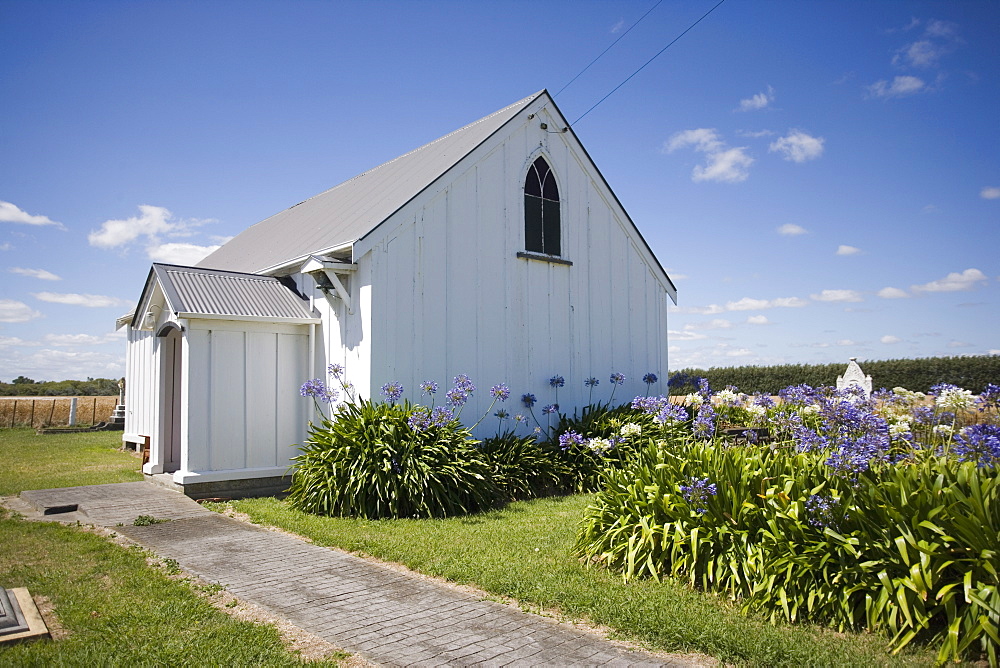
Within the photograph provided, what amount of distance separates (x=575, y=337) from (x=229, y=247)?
40.5 ft

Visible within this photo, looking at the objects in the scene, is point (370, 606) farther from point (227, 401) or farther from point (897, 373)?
point (897, 373)

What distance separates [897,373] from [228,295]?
25800mm

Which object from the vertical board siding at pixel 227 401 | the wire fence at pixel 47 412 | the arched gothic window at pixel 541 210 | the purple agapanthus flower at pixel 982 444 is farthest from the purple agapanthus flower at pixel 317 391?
the wire fence at pixel 47 412

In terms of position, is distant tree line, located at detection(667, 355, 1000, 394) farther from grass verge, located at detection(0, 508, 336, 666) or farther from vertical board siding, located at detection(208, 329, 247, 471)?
grass verge, located at detection(0, 508, 336, 666)

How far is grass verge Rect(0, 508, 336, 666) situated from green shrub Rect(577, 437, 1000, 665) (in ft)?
11.0

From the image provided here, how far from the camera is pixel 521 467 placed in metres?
10.8

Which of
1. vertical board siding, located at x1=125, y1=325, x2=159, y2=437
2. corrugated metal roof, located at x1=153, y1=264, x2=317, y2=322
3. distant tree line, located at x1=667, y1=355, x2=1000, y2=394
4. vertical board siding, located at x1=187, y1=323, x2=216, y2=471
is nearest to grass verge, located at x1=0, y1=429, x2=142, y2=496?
vertical board siding, located at x1=125, y1=325, x2=159, y2=437

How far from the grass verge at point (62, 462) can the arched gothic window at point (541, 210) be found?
27.6 feet

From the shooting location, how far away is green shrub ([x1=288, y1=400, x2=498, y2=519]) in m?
9.11

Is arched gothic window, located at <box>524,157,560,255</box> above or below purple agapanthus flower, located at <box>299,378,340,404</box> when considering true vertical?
above

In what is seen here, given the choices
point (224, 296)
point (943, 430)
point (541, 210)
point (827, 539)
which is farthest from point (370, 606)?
point (541, 210)

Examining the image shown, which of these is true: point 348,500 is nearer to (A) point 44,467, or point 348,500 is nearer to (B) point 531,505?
(B) point 531,505

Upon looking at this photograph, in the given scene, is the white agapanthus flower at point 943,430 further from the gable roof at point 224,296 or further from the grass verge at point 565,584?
the gable roof at point 224,296

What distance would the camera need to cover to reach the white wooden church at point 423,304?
422 inches
